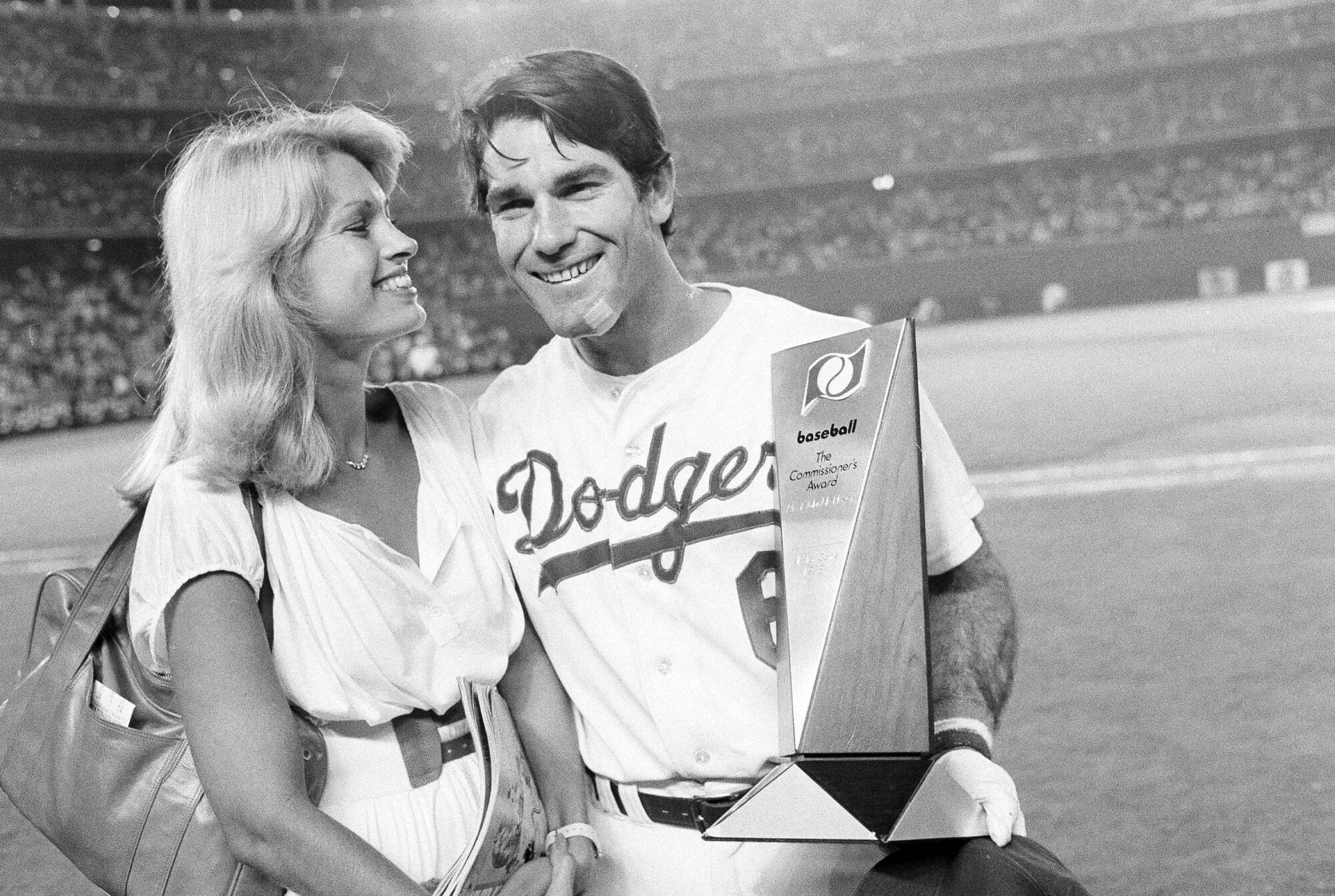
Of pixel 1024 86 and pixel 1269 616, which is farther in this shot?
pixel 1024 86

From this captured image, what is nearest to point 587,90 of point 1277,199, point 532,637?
point 532,637

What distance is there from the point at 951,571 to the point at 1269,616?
11.9 ft

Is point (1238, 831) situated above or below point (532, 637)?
below

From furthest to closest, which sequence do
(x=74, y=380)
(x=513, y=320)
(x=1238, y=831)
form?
(x=513, y=320)
(x=74, y=380)
(x=1238, y=831)

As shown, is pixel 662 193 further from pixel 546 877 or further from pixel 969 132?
pixel 969 132

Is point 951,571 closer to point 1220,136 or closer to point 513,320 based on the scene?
point 513,320

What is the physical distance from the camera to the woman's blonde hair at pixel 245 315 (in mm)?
1997

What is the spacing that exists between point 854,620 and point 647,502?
1.94ft

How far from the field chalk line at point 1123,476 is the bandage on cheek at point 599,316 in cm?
632

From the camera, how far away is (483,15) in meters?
31.8

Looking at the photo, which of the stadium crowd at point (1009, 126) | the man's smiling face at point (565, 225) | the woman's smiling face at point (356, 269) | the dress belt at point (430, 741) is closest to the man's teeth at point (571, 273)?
the man's smiling face at point (565, 225)

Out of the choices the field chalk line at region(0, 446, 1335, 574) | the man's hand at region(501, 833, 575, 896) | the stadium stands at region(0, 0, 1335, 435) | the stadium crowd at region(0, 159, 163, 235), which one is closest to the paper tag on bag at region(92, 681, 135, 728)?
the man's hand at region(501, 833, 575, 896)

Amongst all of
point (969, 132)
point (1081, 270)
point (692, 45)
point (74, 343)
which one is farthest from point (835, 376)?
point (692, 45)

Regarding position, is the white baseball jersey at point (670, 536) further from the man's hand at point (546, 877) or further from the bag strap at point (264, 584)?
→ the bag strap at point (264, 584)
